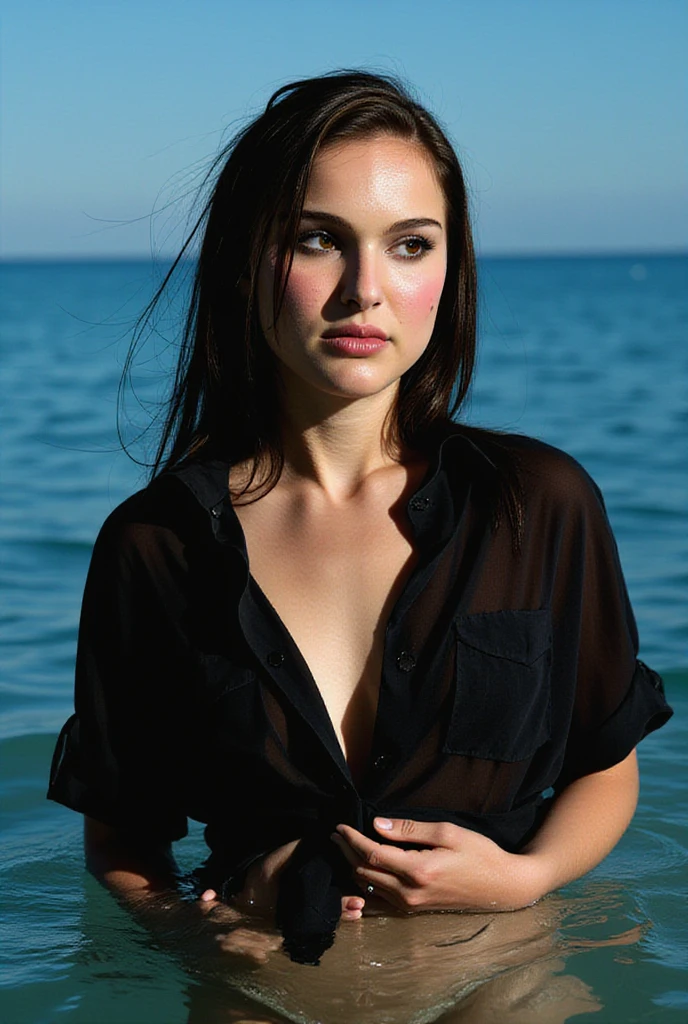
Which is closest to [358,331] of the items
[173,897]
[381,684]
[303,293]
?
[303,293]

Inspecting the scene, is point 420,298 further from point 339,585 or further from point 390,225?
point 339,585

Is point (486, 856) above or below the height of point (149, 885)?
above

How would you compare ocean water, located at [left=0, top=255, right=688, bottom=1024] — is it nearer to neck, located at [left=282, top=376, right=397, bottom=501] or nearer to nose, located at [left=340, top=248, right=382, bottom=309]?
neck, located at [left=282, top=376, right=397, bottom=501]

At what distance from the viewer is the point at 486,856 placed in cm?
274

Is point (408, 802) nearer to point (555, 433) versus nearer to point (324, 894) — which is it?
point (324, 894)

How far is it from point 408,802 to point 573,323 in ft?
125

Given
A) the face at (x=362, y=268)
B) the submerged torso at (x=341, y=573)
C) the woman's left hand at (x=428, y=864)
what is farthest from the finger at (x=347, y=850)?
the face at (x=362, y=268)

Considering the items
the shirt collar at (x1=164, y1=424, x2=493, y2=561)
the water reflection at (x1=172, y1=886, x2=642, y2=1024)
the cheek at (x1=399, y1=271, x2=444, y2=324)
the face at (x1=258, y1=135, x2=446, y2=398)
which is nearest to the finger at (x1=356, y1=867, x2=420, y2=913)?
the water reflection at (x1=172, y1=886, x2=642, y2=1024)

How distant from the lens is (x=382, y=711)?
9.00 ft

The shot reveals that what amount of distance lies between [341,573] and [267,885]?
24.2 inches

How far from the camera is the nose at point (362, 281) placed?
2.72 m

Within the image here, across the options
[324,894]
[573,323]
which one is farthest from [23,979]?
[573,323]

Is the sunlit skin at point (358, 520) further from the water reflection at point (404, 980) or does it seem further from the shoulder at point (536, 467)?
the shoulder at point (536, 467)

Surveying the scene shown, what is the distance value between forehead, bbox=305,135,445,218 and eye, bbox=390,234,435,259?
0.05 m
